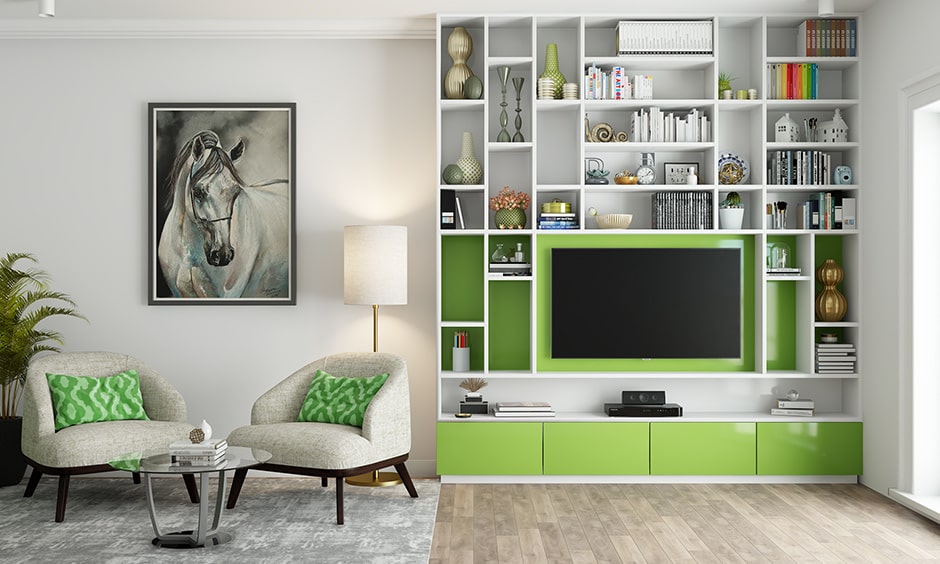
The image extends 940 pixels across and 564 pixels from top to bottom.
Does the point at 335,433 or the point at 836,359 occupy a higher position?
the point at 836,359

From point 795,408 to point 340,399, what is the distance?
284 centimetres

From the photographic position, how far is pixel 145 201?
541cm

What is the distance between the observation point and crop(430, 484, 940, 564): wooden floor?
3729 mm

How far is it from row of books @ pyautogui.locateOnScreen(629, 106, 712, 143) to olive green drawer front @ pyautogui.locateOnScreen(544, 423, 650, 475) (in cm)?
181

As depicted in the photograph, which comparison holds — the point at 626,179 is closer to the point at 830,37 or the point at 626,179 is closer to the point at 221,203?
the point at 830,37

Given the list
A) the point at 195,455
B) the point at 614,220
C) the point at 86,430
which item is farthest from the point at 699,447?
the point at 86,430

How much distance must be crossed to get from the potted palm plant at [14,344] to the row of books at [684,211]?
3.79 meters

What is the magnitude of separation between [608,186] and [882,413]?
6.91ft

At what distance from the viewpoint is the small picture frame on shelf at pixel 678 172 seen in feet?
17.5

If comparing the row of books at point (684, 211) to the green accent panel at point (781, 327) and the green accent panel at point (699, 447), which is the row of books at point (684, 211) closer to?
the green accent panel at point (781, 327)

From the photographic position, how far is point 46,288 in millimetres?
5375

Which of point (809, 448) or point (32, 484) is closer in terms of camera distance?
point (32, 484)

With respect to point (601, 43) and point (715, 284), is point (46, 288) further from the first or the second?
point (715, 284)

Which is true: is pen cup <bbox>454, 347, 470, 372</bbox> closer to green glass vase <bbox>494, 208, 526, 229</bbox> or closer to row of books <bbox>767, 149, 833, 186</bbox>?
green glass vase <bbox>494, 208, 526, 229</bbox>
